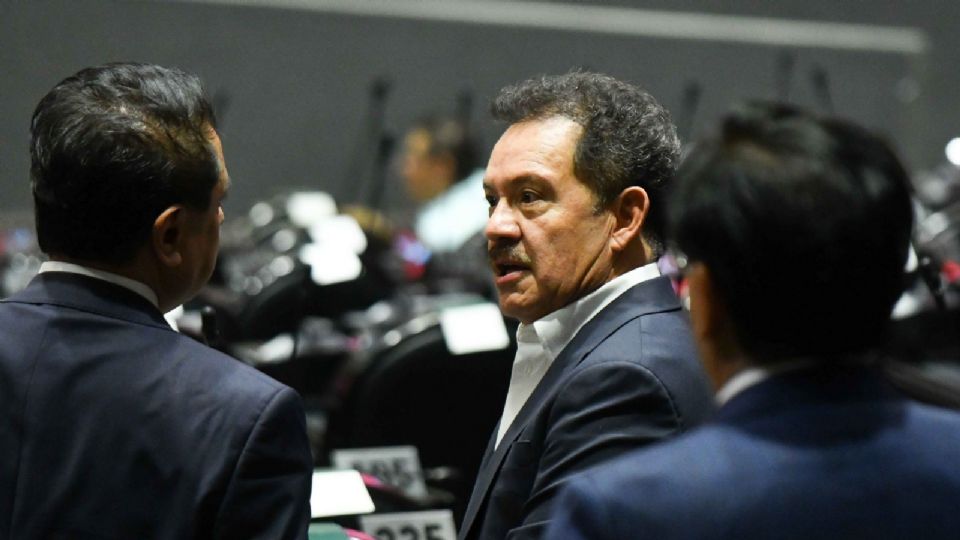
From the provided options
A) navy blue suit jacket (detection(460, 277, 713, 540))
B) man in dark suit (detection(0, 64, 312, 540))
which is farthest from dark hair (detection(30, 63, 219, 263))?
navy blue suit jacket (detection(460, 277, 713, 540))

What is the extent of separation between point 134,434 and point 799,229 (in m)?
0.73

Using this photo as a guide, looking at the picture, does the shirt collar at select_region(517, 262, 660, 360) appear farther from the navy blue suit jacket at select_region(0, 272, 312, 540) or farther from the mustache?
the navy blue suit jacket at select_region(0, 272, 312, 540)

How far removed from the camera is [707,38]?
9.46 m

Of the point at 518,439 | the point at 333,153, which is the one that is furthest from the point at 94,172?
the point at 333,153

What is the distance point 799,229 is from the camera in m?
1.13

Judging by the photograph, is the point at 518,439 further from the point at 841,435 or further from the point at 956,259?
the point at 956,259

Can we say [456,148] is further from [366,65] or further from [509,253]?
[509,253]

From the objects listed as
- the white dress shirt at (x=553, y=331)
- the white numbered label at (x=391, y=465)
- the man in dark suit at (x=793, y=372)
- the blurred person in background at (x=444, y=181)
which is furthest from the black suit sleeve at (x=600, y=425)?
the blurred person in background at (x=444, y=181)

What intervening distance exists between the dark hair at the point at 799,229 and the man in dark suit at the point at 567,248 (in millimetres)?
630

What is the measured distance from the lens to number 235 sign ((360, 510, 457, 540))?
7.99ft

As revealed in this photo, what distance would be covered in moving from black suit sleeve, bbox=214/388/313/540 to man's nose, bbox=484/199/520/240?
20.1 inches

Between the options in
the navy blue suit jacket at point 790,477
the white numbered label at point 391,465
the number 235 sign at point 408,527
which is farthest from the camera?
the white numbered label at point 391,465

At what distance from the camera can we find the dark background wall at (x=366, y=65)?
847 centimetres

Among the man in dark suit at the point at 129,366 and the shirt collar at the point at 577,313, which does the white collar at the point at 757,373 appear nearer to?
the man in dark suit at the point at 129,366
